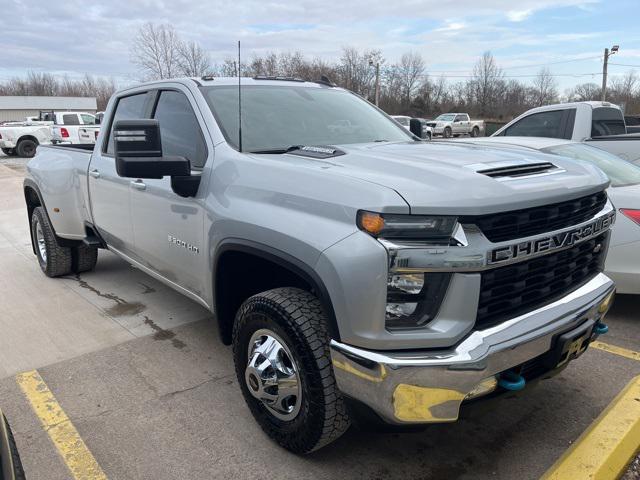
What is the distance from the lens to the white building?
61594 mm

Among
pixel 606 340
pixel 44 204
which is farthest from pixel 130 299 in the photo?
pixel 606 340

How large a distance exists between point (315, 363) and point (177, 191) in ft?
4.60

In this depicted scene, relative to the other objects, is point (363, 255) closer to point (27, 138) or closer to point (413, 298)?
point (413, 298)

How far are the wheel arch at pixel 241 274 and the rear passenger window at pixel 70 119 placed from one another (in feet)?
69.9

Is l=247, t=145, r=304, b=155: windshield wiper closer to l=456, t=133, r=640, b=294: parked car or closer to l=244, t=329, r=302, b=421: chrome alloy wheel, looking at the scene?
l=244, t=329, r=302, b=421: chrome alloy wheel

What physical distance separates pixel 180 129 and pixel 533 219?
7.45ft

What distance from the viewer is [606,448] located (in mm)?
2318

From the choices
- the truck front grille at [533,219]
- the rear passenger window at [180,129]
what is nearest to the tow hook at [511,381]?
the truck front grille at [533,219]

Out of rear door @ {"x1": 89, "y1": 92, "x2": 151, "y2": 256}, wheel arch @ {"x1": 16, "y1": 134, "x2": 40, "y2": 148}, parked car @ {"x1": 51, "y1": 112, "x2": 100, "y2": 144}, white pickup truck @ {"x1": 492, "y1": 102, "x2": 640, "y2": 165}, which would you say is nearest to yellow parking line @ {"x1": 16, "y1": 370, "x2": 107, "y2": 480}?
rear door @ {"x1": 89, "y1": 92, "x2": 151, "y2": 256}

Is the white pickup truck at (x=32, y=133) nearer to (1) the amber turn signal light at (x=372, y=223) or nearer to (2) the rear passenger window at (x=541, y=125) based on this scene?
(2) the rear passenger window at (x=541, y=125)

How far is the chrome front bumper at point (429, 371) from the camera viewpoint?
1.91 meters

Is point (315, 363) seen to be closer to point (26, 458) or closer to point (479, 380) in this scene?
point (479, 380)

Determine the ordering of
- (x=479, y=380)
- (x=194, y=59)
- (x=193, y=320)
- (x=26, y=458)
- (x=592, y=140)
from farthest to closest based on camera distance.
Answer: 1. (x=194, y=59)
2. (x=592, y=140)
3. (x=193, y=320)
4. (x=26, y=458)
5. (x=479, y=380)

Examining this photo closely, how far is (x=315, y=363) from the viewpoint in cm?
221
